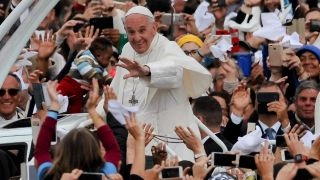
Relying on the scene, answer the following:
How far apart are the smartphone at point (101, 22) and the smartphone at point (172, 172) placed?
23.1 ft


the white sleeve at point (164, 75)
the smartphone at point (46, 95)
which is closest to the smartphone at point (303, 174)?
the smartphone at point (46, 95)

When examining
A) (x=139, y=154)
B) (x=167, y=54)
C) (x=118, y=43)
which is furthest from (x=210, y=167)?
(x=118, y=43)

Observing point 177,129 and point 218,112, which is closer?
point 177,129

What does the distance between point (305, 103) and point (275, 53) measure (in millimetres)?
1813

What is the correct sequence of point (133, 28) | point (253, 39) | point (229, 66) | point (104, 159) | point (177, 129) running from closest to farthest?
1. point (104, 159)
2. point (177, 129)
3. point (133, 28)
4. point (229, 66)
5. point (253, 39)

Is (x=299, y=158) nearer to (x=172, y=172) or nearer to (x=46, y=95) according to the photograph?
(x=172, y=172)

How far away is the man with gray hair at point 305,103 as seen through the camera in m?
16.8

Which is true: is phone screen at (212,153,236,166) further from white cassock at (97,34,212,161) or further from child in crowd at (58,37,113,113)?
child in crowd at (58,37,113,113)

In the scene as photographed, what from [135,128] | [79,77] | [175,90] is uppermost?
[79,77]

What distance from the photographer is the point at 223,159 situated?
1266cm

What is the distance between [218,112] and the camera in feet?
53.0

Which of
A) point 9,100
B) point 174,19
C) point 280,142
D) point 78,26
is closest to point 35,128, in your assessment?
point 280,142

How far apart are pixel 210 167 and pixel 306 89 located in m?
4.35

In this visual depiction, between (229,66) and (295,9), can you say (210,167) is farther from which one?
(295,9)
